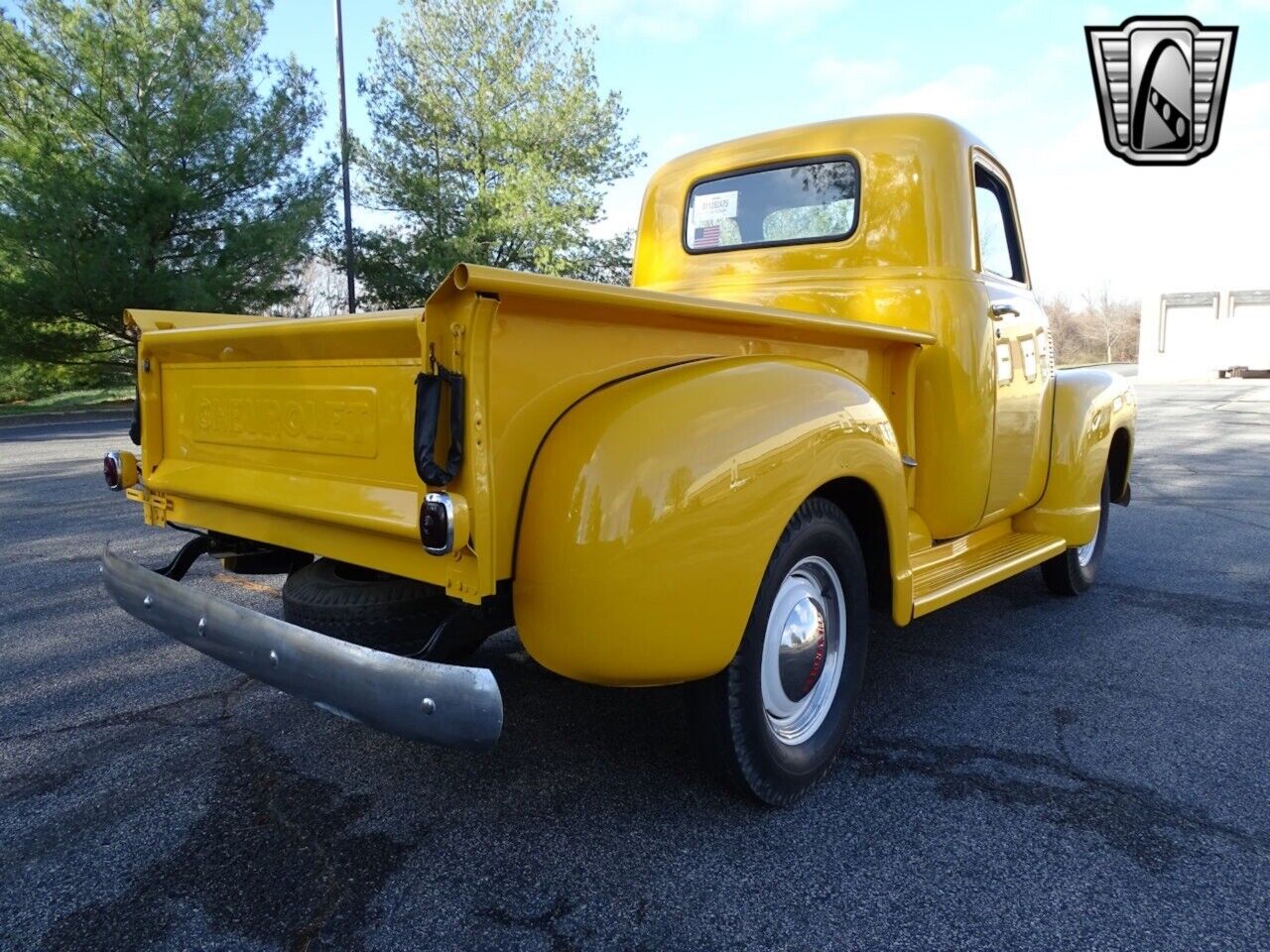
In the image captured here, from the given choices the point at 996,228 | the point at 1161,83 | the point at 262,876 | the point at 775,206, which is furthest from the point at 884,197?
the point at 1161,83

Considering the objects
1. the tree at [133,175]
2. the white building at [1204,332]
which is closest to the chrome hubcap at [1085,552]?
the tree at [133,175]

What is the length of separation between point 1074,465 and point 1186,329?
34.6 meters

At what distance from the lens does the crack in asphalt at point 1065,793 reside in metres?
2.28

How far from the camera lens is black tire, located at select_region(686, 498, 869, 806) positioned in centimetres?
223

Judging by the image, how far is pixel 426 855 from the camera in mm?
2188

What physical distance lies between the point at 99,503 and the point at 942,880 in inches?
269

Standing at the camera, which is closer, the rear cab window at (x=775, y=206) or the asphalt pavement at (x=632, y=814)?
the asphalt pavement at (x=632, y=814)

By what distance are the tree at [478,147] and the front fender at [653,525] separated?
21790 mm

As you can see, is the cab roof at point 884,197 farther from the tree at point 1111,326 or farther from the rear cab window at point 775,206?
the tree at point 1111,326

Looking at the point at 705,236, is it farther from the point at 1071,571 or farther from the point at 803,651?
the point at 1071,571

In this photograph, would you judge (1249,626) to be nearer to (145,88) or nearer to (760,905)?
(760,905)

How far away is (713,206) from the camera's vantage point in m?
4.07

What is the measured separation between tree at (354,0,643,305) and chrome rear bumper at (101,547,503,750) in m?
21.7

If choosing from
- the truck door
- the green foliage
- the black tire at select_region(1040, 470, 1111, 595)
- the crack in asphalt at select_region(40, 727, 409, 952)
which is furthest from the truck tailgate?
the green foliage
